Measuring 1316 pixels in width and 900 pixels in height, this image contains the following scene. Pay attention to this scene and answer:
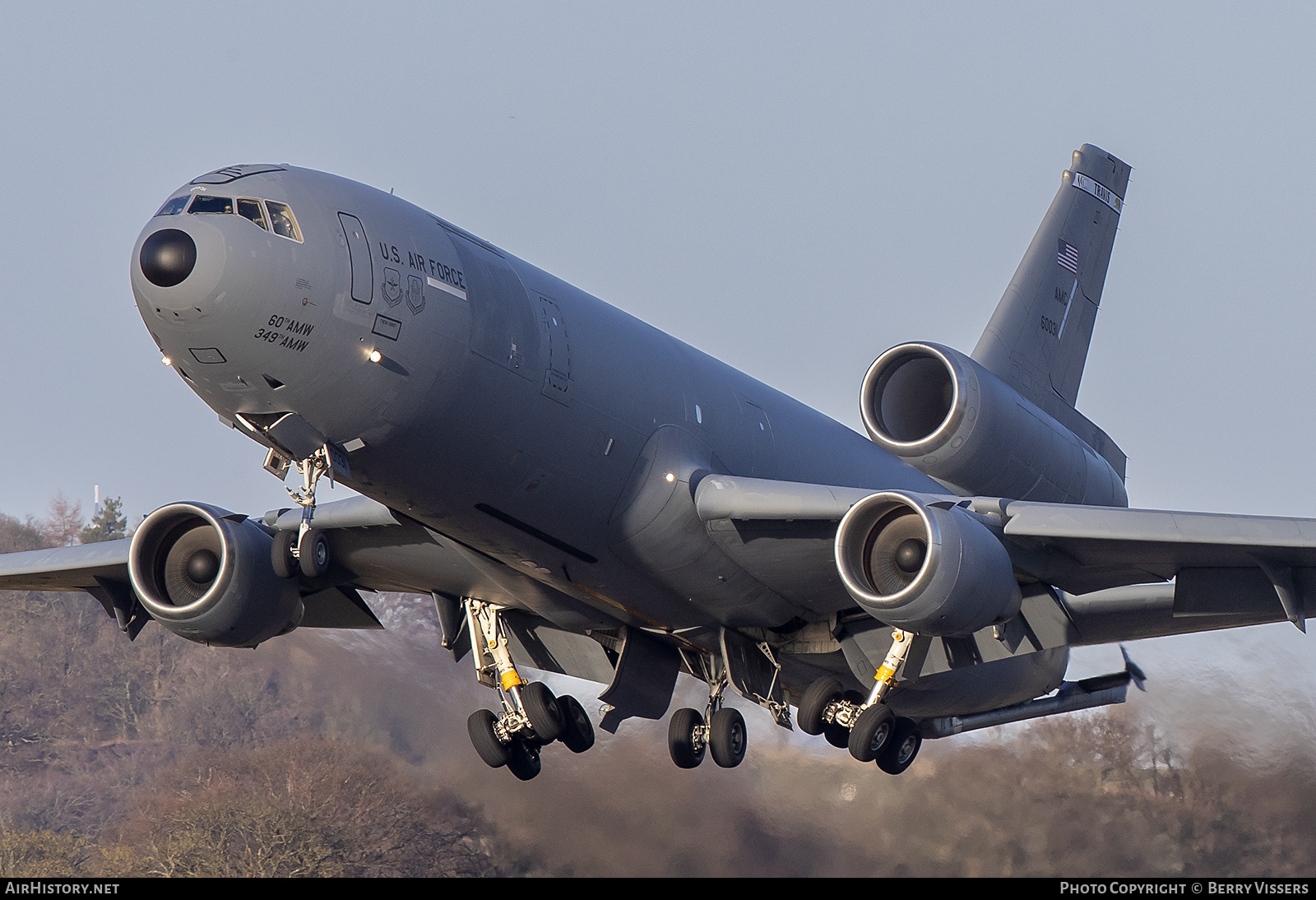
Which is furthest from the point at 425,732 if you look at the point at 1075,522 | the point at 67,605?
the point at 67,605

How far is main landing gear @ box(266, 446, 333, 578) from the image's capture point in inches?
515

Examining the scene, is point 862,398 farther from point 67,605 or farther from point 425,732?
point 67,605

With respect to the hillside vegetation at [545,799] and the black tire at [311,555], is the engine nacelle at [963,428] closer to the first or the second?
the hillside vegetation at [545,799]

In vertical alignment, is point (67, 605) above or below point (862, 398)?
below

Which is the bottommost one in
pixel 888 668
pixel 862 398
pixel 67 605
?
pixel 67 605

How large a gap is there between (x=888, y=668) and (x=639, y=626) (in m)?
3.36

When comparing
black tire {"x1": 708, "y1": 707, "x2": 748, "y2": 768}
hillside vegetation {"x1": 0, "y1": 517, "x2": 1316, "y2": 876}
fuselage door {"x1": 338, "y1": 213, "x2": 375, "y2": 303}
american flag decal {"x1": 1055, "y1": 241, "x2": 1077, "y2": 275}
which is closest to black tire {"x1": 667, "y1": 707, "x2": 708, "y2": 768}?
black tire {"x1": 708, "y1": 707, "x2": 748, "y2": 768}

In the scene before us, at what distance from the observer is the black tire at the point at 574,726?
1780cm

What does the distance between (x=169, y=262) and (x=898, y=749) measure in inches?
368

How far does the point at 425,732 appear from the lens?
26.7 metres

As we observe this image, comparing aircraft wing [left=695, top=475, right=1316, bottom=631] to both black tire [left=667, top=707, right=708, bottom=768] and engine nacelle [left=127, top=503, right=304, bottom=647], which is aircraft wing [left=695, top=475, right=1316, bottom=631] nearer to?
black tire [left=667, top=707, right=708, bottom=768]

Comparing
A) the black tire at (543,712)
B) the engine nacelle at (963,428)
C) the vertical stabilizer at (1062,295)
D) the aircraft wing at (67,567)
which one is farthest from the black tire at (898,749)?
the aircraft wing at (67,567)

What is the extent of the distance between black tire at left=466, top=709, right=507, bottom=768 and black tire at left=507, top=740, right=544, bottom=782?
0.09m
